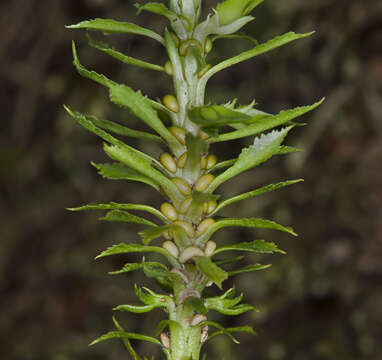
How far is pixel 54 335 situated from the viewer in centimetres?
Answer: 212

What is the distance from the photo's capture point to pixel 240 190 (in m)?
2.04

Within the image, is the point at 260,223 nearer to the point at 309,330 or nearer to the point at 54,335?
the point at 309,330

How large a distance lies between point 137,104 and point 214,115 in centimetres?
6

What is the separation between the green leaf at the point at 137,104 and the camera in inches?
14.1

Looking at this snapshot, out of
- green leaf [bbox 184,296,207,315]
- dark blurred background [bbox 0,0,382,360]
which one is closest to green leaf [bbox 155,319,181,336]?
green leaf [bbox 184,296,207,315]

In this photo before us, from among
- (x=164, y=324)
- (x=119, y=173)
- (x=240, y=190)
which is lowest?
(x=164, y=324)

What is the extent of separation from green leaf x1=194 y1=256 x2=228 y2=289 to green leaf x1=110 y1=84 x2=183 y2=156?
10cm

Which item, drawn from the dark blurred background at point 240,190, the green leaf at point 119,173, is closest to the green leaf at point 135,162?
the green leaf at point 119,173

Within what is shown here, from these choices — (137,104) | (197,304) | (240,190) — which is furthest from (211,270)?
(240,190)

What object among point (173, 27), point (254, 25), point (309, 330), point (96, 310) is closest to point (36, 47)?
point (254, 25)

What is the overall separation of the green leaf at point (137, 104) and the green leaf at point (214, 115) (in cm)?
4

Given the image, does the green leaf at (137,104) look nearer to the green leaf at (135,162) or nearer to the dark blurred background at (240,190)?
the green leaf at (135,162)

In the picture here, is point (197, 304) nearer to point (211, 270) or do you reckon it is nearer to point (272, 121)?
point (211, 270)

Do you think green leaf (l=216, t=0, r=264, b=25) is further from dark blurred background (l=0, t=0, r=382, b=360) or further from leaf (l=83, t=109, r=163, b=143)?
dark blurred background (l=0, t=0, r=382, b=360)
